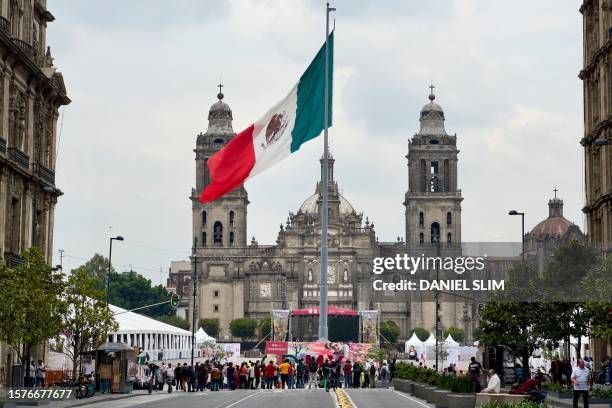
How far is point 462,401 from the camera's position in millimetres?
33750

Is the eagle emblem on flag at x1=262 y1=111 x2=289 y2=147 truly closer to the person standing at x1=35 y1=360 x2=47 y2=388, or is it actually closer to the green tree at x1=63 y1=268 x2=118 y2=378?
the green tree at x1=63 y1=268 x2=118 y2=378

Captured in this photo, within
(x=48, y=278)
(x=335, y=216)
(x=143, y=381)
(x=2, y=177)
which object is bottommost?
(x=143, y=381)

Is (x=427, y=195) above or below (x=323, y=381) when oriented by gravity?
above

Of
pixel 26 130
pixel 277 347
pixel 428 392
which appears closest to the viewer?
pixel 428 392

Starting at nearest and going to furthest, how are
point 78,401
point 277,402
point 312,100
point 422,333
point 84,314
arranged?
point 312,100 → point 277,402 → point 78,401 → point 84,314 → point 422,333

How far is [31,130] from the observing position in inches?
2010

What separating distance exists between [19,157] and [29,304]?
9322 mm

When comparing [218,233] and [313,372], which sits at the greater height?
[218,233]

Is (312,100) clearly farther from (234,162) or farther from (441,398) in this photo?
(441,398)

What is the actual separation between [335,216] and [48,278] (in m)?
143

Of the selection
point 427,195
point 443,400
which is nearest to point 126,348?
point 443,400

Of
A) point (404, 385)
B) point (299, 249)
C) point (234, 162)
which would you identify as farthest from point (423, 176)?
point (234, 162)

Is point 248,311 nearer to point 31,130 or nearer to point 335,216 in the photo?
point 335,216

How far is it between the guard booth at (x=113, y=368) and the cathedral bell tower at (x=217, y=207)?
413 ft
